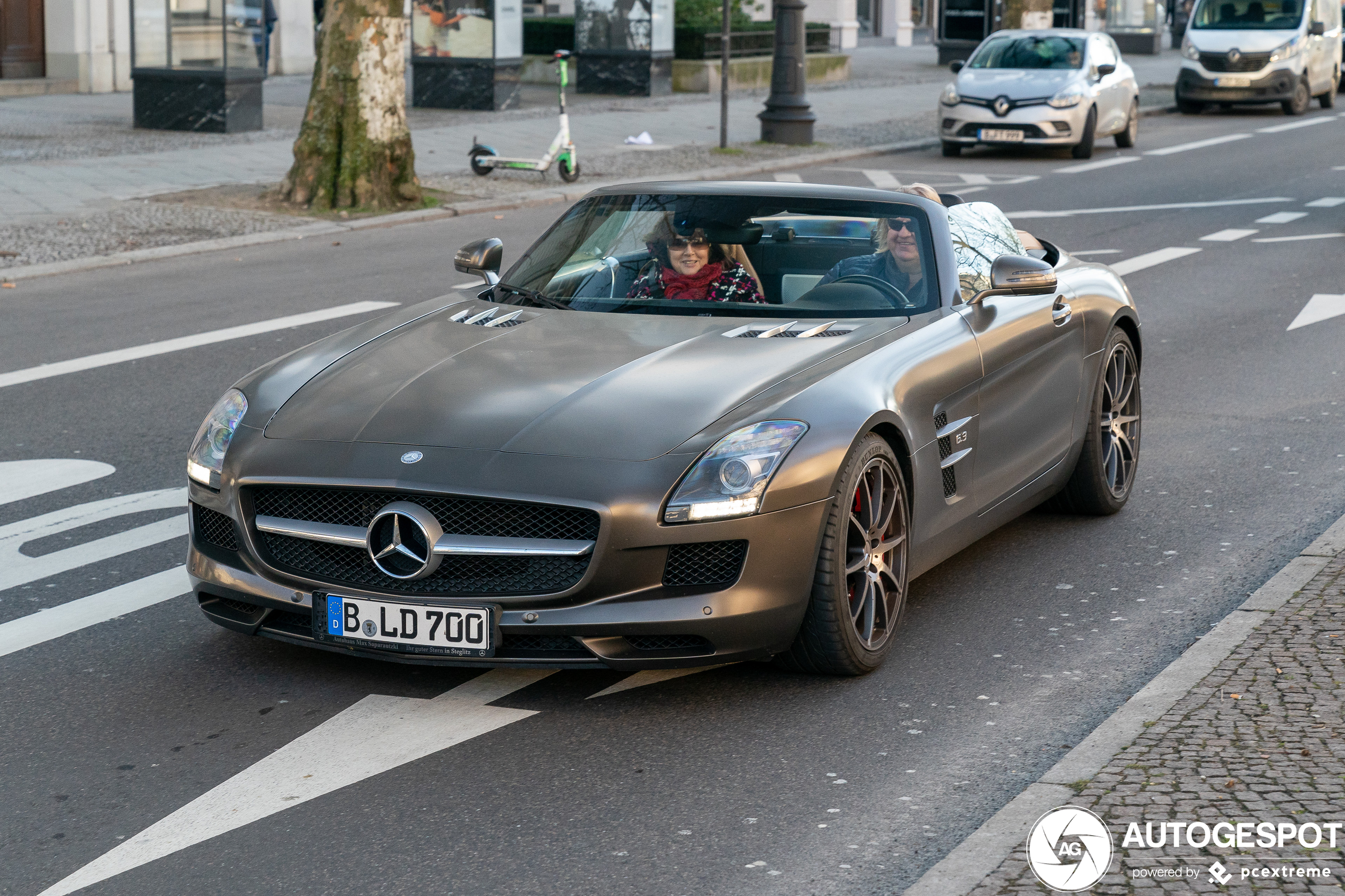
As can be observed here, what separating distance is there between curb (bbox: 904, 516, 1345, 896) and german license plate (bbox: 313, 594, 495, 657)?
137 cm

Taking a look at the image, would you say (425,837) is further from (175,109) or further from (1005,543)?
(175,109)

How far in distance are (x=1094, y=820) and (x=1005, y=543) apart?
9.37ft

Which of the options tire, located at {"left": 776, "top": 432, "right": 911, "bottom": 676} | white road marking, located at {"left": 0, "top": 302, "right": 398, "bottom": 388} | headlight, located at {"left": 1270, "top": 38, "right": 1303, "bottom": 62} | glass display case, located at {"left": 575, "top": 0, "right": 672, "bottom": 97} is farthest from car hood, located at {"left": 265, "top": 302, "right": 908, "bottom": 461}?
headlight, located at {"left": 1270, "top": 38, "right": 1303, "bottom": 62}

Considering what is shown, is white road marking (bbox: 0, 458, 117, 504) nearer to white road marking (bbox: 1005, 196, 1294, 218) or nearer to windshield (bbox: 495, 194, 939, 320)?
windshield (bbox: 495, 194, 939, 320)

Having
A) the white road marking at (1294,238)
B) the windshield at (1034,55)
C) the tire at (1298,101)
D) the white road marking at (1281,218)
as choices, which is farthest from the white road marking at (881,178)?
the tire at (1298,101)

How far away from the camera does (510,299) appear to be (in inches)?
243

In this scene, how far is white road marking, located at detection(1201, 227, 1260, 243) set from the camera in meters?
15.8

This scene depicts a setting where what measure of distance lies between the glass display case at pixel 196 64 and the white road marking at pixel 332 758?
1852 centimetres

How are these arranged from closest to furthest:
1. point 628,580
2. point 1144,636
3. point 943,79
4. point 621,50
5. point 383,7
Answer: point 628,580 → point 1144,636 → point 383,7 → point 621,50 → point 943,79

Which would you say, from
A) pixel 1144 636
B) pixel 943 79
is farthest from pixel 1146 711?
pixel 943 79

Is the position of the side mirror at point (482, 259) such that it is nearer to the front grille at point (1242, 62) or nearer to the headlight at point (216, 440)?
the headlight at point (216, 440)

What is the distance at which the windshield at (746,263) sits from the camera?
19.3 ft

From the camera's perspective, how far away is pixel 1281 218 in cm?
1752

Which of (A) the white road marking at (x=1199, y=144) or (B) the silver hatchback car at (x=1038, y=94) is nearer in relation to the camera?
(B) the silver hatchback car at (x=1038, y=94)
